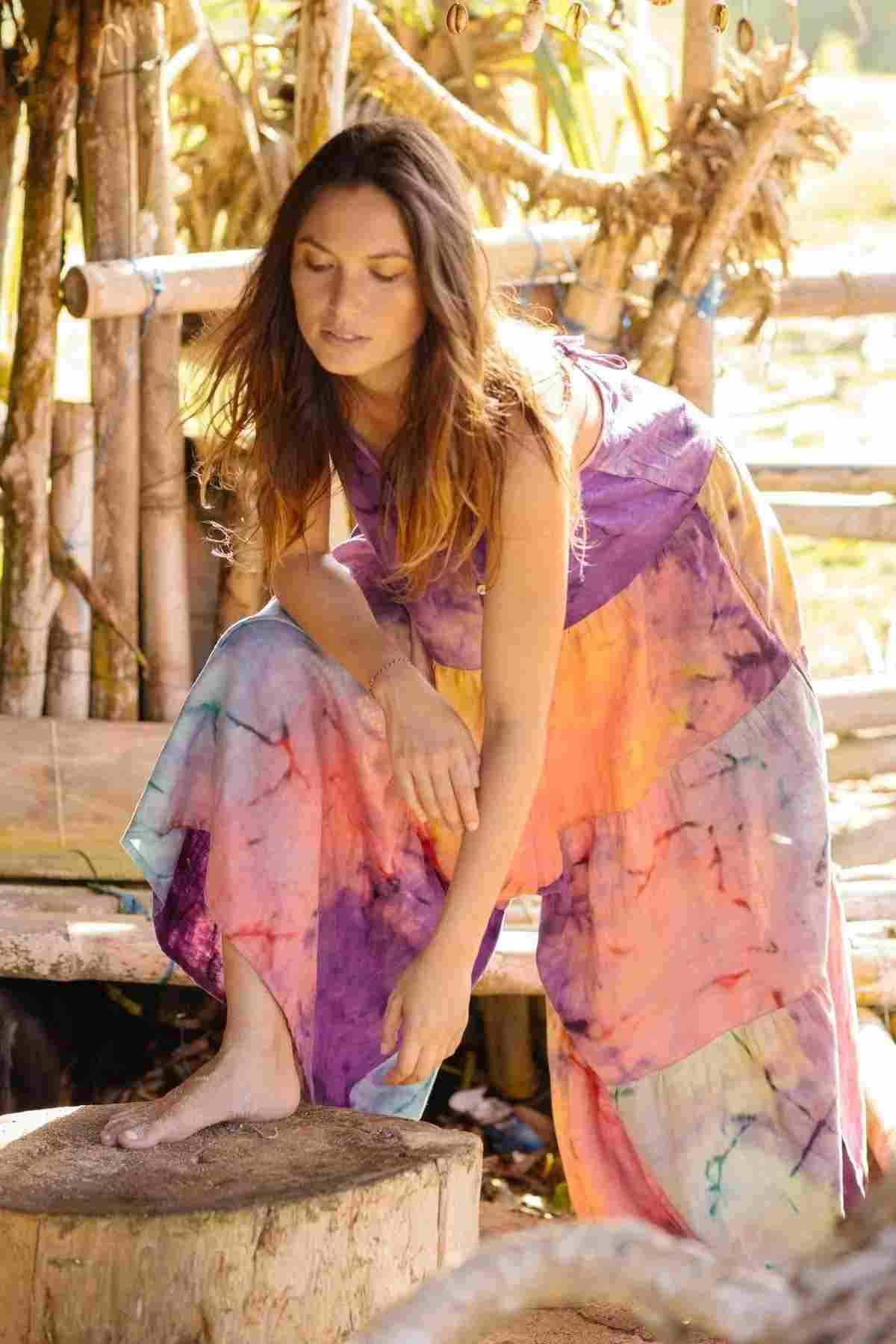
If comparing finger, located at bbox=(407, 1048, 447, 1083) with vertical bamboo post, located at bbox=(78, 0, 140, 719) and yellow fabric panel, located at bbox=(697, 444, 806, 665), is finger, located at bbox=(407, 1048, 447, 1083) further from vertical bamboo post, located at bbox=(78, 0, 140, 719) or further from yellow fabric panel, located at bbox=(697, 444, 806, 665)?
vertical bamboo post, located at bbox=(78, 0, 140, 719)

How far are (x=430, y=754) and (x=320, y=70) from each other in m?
1.73

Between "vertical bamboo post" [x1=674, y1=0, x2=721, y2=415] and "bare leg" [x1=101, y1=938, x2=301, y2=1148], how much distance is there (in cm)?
224

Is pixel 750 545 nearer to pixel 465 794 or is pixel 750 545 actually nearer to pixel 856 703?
pixel 465 794

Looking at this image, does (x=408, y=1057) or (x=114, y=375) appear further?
(x=114, y=375)

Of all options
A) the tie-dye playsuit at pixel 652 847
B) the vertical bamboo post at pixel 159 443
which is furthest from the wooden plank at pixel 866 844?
the tie-dye playsuit at pixel 652 847

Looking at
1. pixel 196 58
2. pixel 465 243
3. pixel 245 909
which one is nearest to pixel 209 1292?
pixel 245 909

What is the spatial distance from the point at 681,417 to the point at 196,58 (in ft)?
7.84

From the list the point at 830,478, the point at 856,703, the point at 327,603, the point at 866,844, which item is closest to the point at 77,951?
the point at 327,603

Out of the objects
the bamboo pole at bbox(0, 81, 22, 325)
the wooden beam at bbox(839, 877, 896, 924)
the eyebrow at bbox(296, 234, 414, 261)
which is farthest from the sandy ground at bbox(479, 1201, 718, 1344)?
the bamboo pole at bbox(0, 81, 22, 325)

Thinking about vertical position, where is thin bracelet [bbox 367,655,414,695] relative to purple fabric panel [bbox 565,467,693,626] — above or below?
below

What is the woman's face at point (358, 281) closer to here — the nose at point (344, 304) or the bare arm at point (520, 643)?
the nose at point (344, 304)

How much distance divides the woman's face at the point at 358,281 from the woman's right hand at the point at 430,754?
0.37 m

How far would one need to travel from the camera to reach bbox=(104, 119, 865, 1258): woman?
208 centimetres

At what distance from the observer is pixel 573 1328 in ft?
8.46
